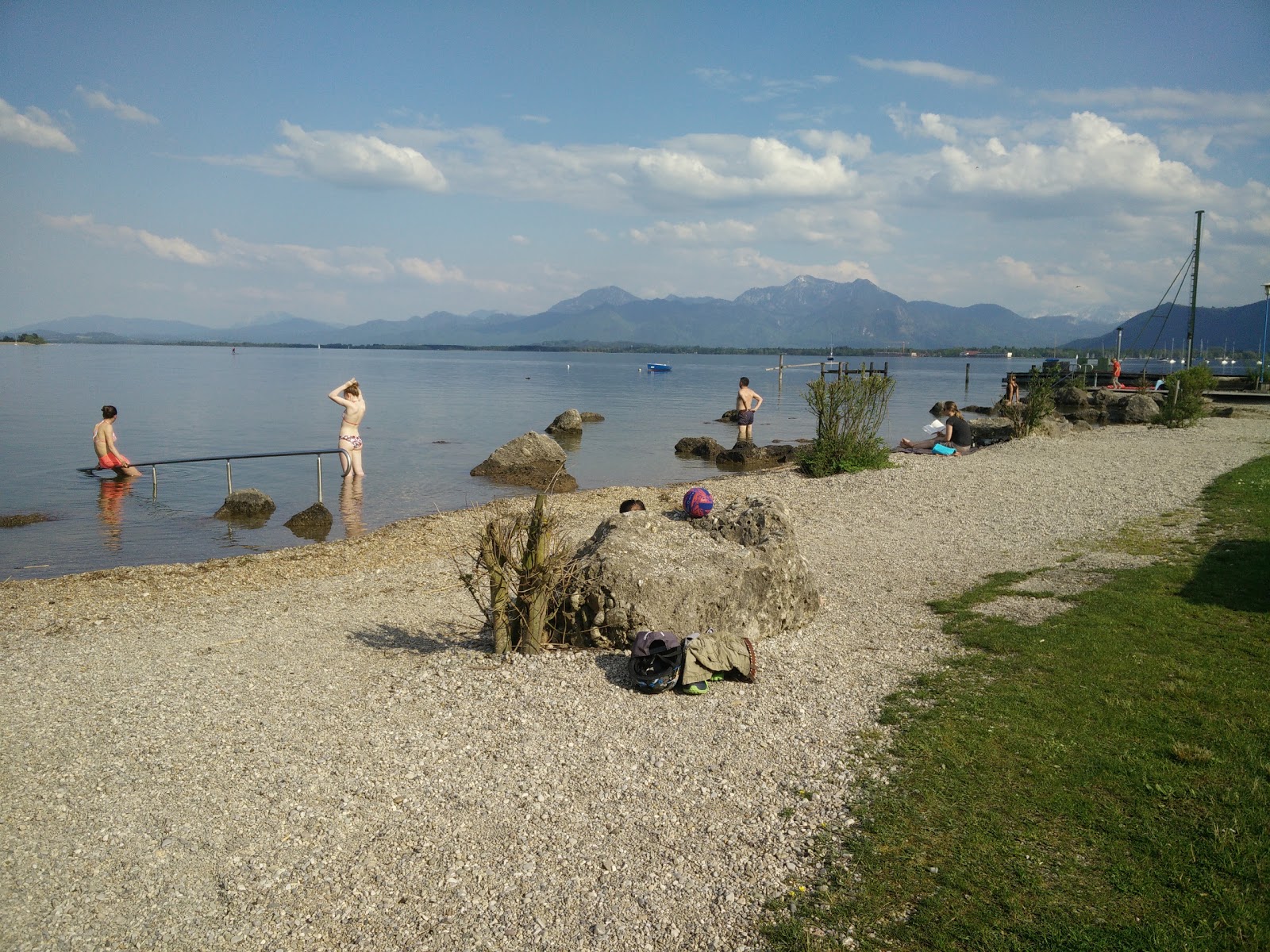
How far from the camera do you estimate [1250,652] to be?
22.7 ft

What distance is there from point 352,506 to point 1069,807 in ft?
55.3

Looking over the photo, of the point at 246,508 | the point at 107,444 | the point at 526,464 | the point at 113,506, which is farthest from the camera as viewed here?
the point at 526,464

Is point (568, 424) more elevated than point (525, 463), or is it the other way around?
point (568, 424)

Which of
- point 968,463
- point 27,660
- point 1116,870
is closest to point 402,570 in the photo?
point 27,660

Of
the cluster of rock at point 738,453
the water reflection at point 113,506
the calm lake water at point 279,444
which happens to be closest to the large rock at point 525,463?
the calm lake water at point 279,444

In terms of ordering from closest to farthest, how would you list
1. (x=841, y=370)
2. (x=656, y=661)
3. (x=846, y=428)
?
(x=656, y=661) → (x=846, y=428) → (x=841, y=370)

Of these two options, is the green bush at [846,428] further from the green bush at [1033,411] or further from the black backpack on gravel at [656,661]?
the black backpack on gravel at [656,661]

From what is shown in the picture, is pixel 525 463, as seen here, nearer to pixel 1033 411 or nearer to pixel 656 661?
pixel 1033 411

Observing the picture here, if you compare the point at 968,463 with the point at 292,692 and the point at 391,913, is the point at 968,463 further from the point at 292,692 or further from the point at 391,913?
the point at 391,913

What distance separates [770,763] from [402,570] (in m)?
7.42

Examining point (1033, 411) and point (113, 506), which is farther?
point (1033, 411)

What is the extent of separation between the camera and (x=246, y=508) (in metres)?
17.7

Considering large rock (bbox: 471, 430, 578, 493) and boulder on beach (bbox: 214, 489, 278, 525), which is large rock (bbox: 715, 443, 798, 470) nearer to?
large rock (bbox: 471, 430, 578, 493)

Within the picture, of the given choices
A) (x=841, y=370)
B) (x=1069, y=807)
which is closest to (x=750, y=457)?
(x=841, y=370)
